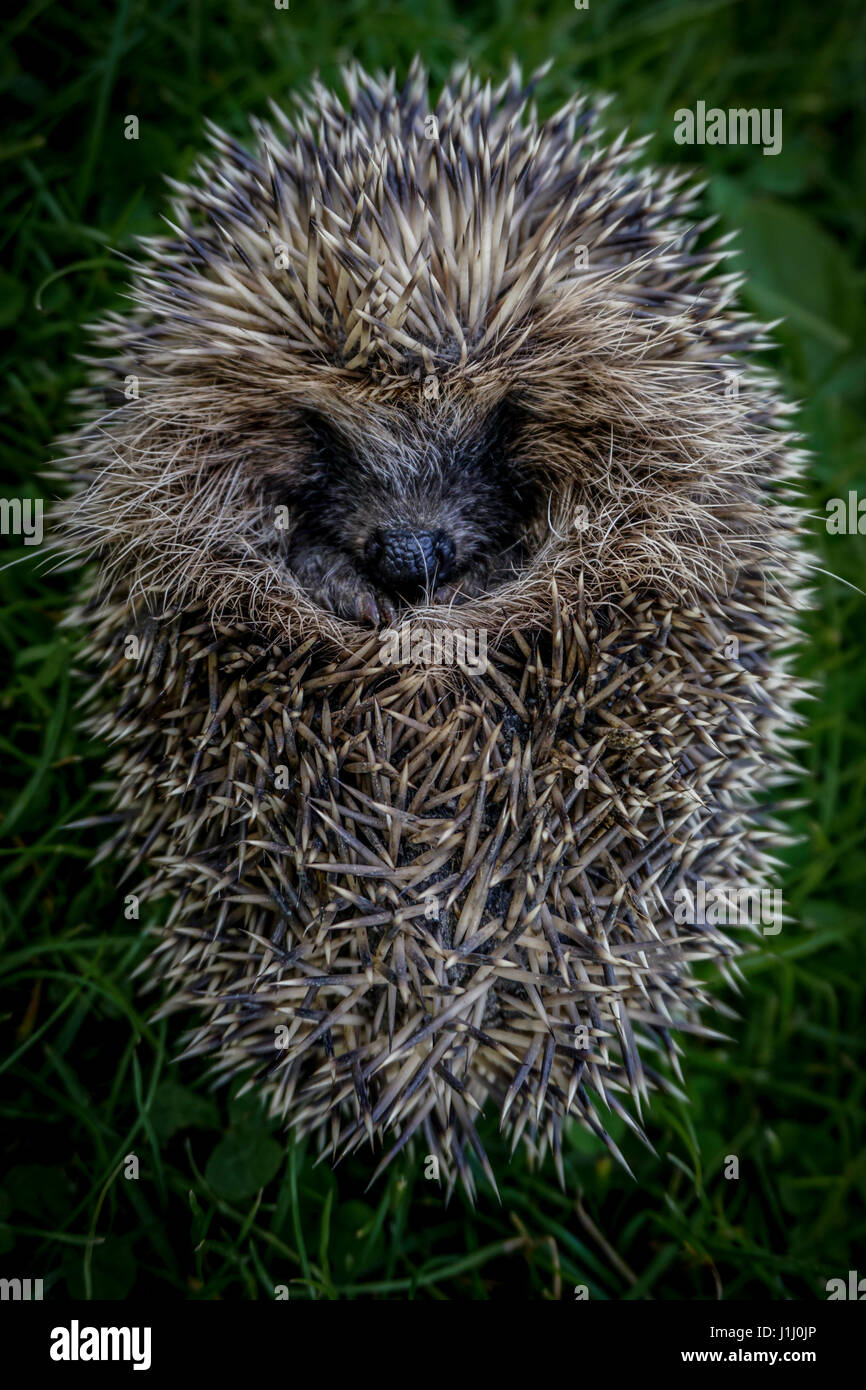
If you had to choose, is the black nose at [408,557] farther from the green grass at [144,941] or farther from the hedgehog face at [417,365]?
the green grass at [144,941]

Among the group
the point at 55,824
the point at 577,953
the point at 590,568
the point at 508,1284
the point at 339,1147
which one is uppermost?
the point at 590,568

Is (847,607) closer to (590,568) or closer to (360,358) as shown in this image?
(590,568)

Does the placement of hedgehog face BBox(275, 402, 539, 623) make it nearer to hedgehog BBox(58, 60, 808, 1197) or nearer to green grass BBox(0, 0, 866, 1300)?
hedgehog BBox(58, 60, 808, 1197)

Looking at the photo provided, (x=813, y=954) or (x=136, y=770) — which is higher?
(x=136, y=770)

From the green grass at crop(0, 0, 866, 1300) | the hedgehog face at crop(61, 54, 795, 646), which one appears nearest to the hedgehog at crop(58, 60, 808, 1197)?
the hedgehog face at crop(61, 54, 795, 646)

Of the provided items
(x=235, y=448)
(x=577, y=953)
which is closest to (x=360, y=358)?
(x=235, y=448)

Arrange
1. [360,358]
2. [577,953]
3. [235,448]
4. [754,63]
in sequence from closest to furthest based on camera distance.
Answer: [577,953] → [360,358] → [235,448] → [754,63]

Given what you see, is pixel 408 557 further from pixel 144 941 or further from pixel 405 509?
pixel 144 941

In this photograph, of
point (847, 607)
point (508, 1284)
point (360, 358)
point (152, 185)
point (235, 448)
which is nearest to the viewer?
point (360, 358)
